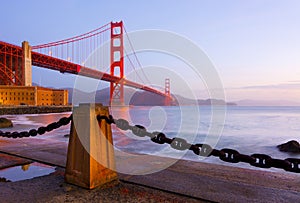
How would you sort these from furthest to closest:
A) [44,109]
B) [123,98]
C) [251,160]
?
1. [123,98]
2. [44,109]
3. [251,160]

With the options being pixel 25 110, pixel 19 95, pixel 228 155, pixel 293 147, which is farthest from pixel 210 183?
pixel 19 95

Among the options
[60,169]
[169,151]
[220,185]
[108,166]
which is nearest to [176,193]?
[220,185]

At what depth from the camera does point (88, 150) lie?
2.25 meters

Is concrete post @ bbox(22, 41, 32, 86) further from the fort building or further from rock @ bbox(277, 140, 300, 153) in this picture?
rock @ bbox(277, 140, 300, 153)

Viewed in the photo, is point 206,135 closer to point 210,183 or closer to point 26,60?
point 210,183

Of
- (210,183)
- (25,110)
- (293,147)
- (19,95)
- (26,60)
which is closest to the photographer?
(210,183)

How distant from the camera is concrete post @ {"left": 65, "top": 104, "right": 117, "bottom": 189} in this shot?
2.28 metres

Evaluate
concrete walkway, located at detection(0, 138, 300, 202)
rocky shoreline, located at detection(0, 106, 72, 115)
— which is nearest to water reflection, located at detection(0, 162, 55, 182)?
concrete walkway, located at detection(0, 138, 300, 202)

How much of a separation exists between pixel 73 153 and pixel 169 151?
5.84 metres

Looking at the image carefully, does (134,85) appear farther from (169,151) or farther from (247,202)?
(247,202)

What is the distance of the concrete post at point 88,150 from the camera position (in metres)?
2.28

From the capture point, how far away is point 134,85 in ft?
120

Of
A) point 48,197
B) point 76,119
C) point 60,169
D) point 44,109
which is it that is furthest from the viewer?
point 44,109

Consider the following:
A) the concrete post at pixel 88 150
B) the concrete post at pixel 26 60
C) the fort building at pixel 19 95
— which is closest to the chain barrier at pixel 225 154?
the concrete post at pixel 88 150
